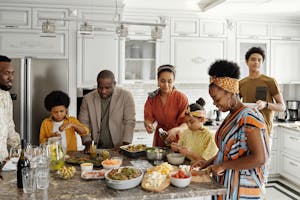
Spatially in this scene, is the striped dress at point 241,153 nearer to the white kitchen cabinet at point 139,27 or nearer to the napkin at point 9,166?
the napkin at point 9,166

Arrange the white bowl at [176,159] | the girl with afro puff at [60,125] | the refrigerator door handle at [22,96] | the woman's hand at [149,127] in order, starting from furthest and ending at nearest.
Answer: the refrigerator door handle at [22,96] < the woman's hand at [149,127] < the girl with afro puff at [60,125] < the white bowl at [176,159]

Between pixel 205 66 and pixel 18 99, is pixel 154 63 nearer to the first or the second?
pixel 205 66

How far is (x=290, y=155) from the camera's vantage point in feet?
15.7

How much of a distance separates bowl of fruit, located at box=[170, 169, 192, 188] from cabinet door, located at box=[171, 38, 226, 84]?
298 cm

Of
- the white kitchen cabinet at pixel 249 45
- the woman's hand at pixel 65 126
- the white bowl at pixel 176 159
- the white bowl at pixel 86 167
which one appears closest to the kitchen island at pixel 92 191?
the white bowl at pixel 86 167

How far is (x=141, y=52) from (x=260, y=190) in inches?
125

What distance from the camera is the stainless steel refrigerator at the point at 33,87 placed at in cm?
402

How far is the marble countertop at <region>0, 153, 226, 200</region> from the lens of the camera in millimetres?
1698

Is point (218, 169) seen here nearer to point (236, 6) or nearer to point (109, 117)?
point (109, 117)

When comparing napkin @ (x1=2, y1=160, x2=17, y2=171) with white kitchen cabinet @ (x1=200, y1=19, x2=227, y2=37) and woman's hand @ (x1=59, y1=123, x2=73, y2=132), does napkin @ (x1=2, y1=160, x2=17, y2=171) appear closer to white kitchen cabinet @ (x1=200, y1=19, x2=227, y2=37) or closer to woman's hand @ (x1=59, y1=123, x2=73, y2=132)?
woman's hand @ (x1=59, y1=123, x2=73, y2=132)

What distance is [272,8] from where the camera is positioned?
15.0 ft

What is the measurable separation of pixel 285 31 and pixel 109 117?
3552 mm

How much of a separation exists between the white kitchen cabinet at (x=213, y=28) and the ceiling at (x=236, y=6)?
117 millimetres

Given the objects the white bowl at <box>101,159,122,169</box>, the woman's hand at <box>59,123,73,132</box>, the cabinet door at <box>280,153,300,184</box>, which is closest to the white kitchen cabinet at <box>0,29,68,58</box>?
the woman's hand at <box>59,123,73,132</box>
